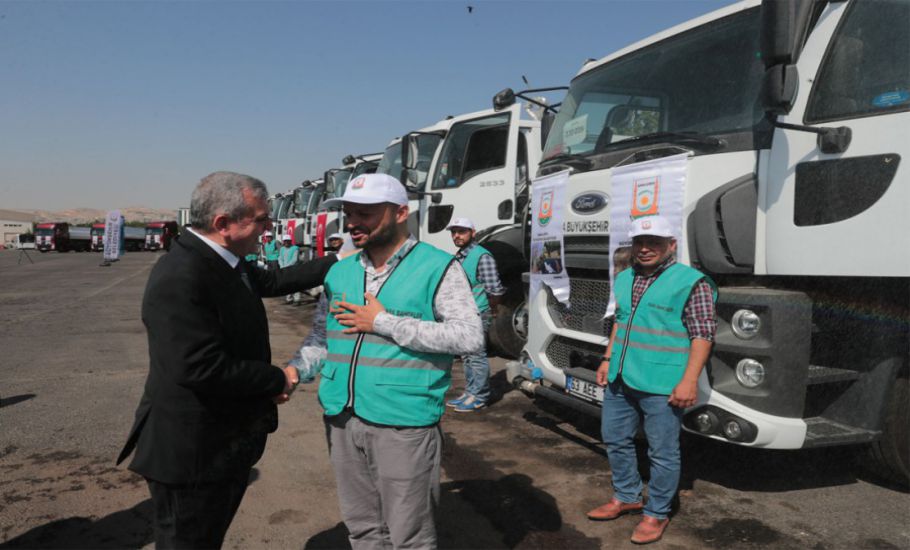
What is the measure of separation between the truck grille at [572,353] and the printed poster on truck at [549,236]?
0.30 metres

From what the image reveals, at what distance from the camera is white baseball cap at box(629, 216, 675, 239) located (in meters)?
3.20

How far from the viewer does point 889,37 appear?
3.19 m

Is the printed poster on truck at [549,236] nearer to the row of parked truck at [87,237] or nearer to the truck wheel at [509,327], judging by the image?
the truck wheel at [509,327]

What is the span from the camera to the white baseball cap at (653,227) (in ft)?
10.5

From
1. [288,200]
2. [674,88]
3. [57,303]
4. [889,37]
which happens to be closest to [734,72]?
[674,88]

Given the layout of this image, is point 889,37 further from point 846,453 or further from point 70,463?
point 70,463

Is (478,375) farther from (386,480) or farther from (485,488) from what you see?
(386,480)

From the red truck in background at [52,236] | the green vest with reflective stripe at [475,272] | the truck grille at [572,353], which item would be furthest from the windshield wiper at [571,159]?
the red truck in background at [52,236]

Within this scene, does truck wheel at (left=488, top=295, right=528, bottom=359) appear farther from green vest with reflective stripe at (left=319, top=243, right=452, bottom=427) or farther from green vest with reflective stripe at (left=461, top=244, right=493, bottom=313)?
green vest with reflective stripe at (left=319, top=243, right=452, bottom=427)

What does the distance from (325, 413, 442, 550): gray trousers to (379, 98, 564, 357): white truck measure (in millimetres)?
4284

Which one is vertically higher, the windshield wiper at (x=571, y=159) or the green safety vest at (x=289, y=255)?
the windshield wiper at (x=571, y=159)

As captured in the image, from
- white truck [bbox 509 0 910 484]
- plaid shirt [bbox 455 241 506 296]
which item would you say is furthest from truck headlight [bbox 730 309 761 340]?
plaid shirt [bbox 455 241 506 296]

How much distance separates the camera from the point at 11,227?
8881 cm

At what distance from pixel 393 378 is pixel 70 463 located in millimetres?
3266
